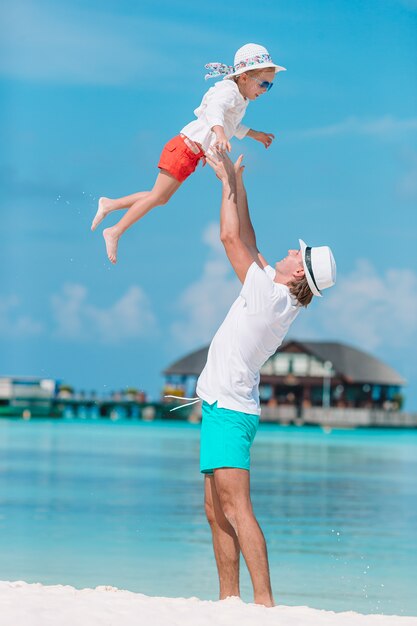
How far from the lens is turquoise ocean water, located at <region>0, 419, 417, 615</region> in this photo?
550 inches

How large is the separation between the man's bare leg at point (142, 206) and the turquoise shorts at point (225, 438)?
102cm

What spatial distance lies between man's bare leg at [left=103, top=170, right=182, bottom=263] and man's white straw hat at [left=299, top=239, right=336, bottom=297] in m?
0.76

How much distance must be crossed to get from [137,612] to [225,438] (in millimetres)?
919

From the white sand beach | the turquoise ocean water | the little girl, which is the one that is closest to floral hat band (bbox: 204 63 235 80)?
the little girl

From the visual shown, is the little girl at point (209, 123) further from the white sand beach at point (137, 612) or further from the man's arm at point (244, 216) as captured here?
the white sand beach at point (137, 612)

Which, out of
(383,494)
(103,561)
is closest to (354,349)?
(383,494)

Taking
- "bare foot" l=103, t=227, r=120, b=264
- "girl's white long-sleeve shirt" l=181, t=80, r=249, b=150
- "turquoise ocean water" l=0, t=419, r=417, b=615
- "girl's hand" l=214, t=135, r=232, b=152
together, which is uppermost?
"girl's white long-sleeve shirt" l=181, t=80, r=249, b=150

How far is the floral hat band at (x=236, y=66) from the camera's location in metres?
6.79

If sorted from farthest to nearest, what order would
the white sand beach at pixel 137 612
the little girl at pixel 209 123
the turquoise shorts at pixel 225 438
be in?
the little girl at pixel 209 123, the turquoise shorts at pixel 225 438, the white sand beach at pixel 137 612

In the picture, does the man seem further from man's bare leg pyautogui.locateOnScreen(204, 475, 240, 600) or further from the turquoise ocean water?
the turquoise ocean water

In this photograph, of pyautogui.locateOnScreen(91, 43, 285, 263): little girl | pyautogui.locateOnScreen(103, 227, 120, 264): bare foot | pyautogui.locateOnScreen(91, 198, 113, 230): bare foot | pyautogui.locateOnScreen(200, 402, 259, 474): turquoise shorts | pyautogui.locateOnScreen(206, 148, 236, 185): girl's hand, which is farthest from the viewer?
pyautogui.locateOnScreen(91, 198, 113, 230): bare foot

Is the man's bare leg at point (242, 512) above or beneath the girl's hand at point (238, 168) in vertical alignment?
beneath

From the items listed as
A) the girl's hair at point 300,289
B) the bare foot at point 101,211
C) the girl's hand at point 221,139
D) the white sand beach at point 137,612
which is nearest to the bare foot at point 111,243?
the bare foot at point 101,211

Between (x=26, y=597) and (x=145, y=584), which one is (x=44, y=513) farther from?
(x=26, y=597)
